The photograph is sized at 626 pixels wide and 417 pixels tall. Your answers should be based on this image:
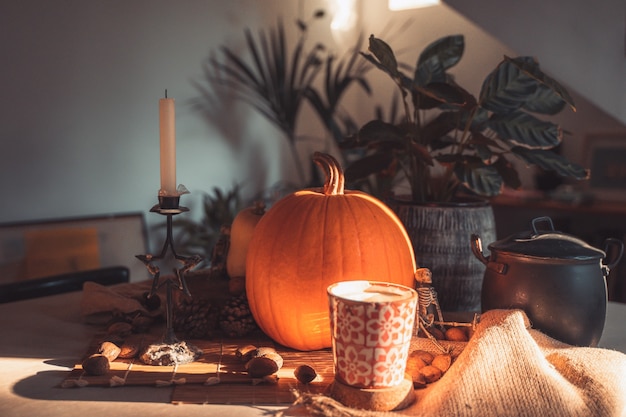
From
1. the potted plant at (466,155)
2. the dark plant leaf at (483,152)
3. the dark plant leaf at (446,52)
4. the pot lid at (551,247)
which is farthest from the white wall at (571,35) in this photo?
the pot lid at (551,247)

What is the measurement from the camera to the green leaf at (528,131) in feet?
3.73

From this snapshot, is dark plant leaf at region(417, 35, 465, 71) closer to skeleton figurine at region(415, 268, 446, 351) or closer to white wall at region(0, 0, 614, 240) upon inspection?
skeleton figurine at region(415, 268, 446, 351)

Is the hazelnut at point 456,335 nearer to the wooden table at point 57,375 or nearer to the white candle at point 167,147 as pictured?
the wooden table at point 57,375

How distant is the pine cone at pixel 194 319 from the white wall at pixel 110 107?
188 cm

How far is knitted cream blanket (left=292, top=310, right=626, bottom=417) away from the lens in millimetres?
700

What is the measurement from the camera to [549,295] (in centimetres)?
→ 89

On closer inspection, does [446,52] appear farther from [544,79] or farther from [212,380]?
[212,380]

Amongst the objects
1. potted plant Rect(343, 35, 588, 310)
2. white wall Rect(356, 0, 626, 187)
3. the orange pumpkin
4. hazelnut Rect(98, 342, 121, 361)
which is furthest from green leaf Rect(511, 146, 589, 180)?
white wall Rect(356, 0, 626, 187)

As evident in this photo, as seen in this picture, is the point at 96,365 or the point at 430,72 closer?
the point at 96,365

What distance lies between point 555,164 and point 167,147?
2.41ft

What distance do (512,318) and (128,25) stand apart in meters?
2.62

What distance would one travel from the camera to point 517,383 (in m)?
0.74

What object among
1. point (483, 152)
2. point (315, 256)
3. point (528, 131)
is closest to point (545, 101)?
point (528, 131)

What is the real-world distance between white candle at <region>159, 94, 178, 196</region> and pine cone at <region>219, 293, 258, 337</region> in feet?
0.83
